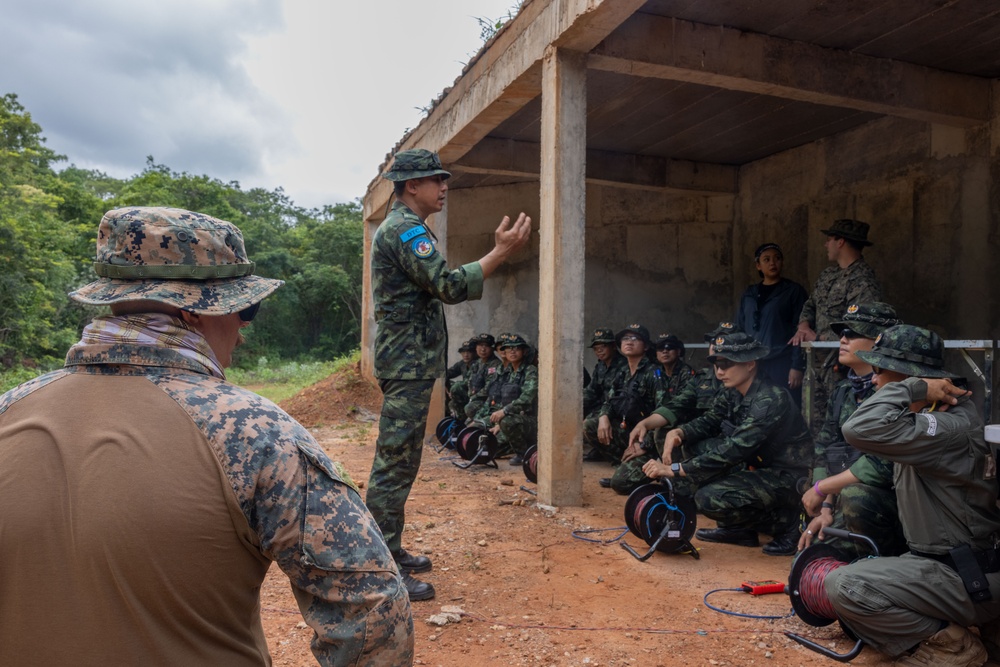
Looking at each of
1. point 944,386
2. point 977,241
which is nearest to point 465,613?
point 944,386

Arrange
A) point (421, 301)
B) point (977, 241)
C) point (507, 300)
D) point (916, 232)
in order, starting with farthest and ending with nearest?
point (507, 300)
point (916, 232)
point (977, 241)
point (421, 301)

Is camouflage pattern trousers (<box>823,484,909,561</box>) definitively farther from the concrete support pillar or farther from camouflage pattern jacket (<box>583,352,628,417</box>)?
camouflage pattern jacket (<box>583,352,628,417</box>)

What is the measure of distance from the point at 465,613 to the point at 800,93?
5267mm

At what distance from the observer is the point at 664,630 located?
3453 millimetres

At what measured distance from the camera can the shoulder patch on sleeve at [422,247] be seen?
365cm

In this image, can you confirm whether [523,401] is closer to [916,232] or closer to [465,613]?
[465,613]

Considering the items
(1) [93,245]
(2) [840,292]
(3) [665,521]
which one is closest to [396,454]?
(3) [665,521]

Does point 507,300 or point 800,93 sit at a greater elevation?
point 800,93

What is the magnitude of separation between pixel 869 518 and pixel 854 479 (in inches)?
7.7

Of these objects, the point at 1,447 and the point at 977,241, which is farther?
the point at 977,241

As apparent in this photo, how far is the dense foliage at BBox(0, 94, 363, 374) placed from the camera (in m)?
19.0

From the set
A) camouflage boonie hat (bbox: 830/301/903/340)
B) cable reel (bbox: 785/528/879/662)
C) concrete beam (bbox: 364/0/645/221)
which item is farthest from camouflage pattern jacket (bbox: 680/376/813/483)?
concrete beam (bbox: 364/0/645/221)

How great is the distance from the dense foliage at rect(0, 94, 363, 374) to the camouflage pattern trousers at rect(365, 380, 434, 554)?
17948 millimetres

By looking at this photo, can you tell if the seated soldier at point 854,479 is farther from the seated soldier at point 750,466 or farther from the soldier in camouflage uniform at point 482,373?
the soldier in camouflage uniform at point 482,373
